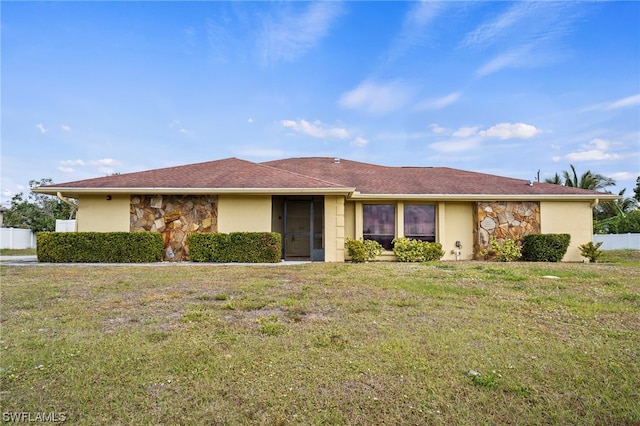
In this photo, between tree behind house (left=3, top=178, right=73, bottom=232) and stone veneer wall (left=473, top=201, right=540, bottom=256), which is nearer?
stone veneer wall (left=473, top=201, right=540, bottom=256)

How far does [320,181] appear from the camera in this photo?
42.1 feet

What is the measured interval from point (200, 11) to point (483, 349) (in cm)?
1210

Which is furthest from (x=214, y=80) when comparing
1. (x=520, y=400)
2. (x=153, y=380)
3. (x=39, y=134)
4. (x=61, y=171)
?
(x=61, y=171)

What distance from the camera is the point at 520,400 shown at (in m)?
2.84

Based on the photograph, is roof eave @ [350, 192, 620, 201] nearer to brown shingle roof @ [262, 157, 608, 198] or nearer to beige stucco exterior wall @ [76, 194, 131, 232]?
brown shingle roof @ [262, 157, 608, 198]

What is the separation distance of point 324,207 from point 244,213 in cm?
264

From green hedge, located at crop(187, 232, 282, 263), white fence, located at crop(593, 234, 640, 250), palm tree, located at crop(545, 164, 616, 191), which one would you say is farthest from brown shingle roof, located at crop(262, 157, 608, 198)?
palm tree, located at crop(545, 164, 616, 191)

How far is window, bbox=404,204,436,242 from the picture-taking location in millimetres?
14312

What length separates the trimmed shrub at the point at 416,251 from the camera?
13.6m

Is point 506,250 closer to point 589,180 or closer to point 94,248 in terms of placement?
point 94,248

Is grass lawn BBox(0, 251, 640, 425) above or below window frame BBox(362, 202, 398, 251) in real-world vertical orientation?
below

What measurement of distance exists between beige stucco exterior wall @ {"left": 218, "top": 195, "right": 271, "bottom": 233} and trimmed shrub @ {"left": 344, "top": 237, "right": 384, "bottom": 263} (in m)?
2.79

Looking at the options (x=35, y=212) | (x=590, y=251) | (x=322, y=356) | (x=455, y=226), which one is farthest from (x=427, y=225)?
(x=35, y=212)

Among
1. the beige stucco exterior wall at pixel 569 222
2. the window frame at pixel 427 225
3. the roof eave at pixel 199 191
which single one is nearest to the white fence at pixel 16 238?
the roof eave at pixel 199 191
